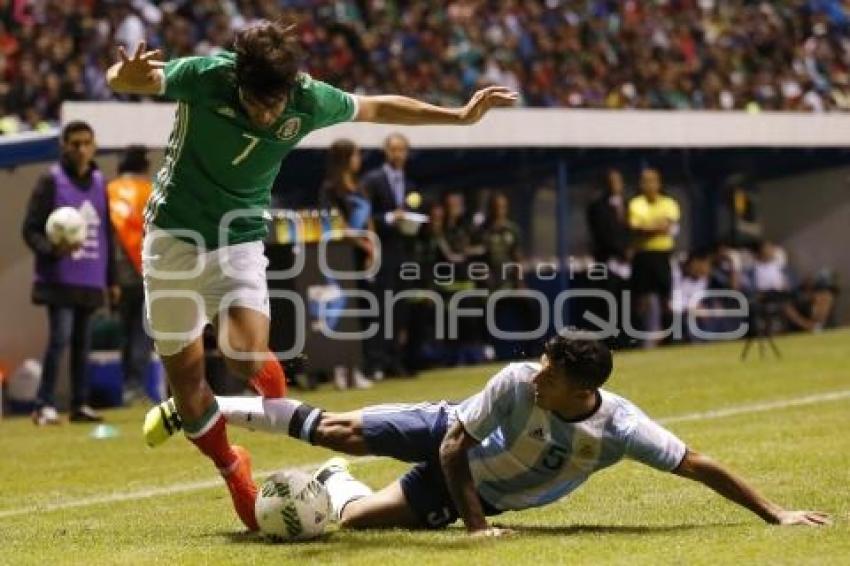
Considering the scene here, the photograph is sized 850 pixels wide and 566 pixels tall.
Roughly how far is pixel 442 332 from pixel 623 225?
2553mm

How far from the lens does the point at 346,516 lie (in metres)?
8.34

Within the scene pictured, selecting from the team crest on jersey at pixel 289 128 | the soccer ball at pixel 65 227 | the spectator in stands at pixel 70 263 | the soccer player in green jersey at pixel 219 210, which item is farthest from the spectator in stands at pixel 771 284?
the team crest on jersey at pixel 289 128

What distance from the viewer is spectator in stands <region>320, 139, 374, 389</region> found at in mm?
16766

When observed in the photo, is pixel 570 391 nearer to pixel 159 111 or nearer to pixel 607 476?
pixel 607 476

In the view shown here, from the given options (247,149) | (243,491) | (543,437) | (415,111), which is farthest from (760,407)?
(247,149)

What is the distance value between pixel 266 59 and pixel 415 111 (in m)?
0.99

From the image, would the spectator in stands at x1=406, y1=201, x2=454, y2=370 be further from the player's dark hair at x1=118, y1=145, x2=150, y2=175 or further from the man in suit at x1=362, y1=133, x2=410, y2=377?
the player's dark hair at x1=118, y1=145, x2=150, y2=175

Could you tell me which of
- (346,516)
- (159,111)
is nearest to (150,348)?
(159,111)

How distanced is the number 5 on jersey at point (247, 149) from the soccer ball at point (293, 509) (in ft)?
4.54

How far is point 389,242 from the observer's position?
57.7ft

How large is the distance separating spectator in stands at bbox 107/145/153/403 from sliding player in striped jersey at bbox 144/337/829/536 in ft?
23.6

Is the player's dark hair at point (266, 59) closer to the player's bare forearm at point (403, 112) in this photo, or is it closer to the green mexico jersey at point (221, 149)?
the green mexico jersey at point (221, 149)

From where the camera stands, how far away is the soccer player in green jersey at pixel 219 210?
7.97m

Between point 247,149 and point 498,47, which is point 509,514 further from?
point 498,47
